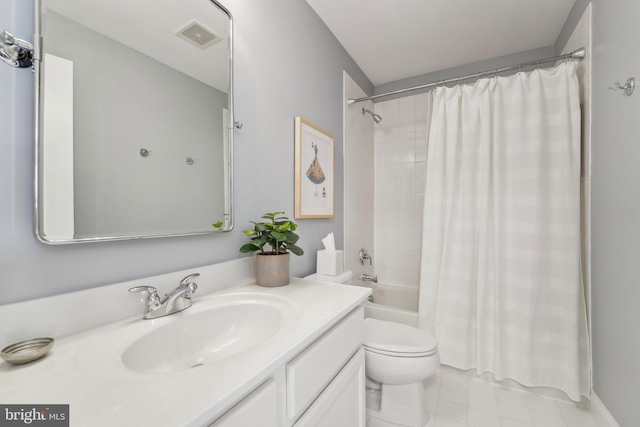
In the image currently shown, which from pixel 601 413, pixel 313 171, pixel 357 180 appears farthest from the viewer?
pixel 357 180

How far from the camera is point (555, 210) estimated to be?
155 cm

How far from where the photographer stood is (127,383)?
1.53 ft

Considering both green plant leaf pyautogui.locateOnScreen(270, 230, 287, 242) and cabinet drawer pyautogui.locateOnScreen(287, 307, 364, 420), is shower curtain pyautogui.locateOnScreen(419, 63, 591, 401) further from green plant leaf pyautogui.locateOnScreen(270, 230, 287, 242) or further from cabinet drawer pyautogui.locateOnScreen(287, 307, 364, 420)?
green plant leaf pyautogui.locateOnScreen(270, 230, 287, 242)

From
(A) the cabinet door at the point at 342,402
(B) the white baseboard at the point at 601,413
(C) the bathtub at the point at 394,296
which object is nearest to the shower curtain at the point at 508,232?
(B) the white baseboard at the point at 601,413

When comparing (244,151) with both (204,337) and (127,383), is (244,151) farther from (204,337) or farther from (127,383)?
(127,383)

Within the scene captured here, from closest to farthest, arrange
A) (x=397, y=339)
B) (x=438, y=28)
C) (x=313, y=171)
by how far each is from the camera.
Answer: (x=397, y=339) < (x=313, y=171) < (x=438, y=28)

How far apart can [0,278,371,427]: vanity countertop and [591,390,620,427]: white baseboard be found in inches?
63.8

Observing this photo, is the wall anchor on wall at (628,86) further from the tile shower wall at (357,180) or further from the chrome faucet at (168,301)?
the chrome faucet at (168,301)

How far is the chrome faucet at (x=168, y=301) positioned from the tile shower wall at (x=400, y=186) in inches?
82.2

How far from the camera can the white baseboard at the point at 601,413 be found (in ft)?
4.06

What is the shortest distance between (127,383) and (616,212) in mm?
1872

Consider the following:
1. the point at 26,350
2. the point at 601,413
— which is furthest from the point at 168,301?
the point at 601,413

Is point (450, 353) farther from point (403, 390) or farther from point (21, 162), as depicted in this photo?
point (21, 162)

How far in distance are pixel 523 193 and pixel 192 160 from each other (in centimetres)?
185
